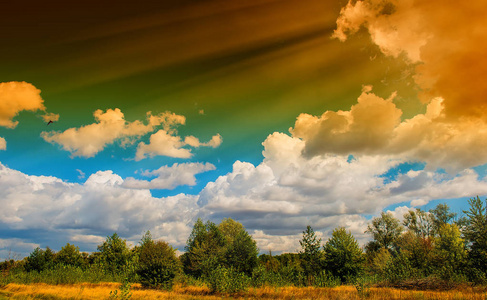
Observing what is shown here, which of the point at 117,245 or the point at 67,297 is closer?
the point at 67,297

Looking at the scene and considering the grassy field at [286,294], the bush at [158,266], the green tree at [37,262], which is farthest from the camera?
the green tree at [37,262]

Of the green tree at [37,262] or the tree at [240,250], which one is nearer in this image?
the green tree at [37,262]

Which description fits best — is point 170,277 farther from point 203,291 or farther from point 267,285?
point 267,285

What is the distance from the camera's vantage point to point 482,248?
72.3 feet

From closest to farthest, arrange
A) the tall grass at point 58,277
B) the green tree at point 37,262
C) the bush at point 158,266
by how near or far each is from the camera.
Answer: the bush at point 158,266 → the tall grass at point 58,277 → the green tree at point 37,262

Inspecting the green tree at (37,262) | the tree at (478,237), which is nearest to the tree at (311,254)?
the tree at (478,237)

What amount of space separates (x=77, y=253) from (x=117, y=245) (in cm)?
1678

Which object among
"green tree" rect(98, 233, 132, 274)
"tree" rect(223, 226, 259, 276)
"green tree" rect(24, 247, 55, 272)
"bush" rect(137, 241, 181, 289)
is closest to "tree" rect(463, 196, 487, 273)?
"bush" rect(137, 241, 181, 289)

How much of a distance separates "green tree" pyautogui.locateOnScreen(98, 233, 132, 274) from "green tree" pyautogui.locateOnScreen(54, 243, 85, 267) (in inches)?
456

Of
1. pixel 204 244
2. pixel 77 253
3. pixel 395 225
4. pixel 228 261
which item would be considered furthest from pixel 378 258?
pixel 77 253

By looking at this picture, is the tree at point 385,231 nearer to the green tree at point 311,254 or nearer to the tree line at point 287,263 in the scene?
the tree line at point 287,263

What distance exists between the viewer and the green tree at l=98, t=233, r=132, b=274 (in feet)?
157

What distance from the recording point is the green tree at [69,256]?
56.9 m

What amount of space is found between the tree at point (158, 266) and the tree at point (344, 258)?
19514mm
